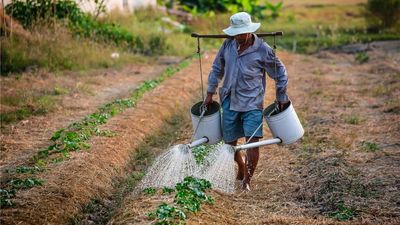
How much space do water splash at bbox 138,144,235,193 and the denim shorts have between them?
0.23 m

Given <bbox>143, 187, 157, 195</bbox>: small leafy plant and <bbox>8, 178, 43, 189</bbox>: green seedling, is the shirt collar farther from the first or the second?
<bbox>8, 178, 43, 189</bbox>: green seedling

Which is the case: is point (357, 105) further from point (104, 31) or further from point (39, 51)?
point (104, 31)

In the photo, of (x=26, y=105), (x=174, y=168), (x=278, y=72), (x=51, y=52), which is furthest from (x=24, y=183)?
(x=51, y=52)

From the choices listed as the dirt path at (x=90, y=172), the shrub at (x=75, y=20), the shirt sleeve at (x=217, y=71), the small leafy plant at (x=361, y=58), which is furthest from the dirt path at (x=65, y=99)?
the small leafy plant at (x=361, y=58)

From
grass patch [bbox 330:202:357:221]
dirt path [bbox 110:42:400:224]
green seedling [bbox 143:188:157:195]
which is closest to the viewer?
grass patch [bbox 330:202:357:221]

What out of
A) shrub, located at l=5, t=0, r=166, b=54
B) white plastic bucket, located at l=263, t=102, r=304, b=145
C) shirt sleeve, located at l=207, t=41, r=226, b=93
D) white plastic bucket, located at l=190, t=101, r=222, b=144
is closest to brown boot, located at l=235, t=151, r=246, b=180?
white plastic bucket, located at l=190, t=101, r=222, b=144

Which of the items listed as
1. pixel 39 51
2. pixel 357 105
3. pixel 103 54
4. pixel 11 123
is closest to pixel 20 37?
pixel 39 51

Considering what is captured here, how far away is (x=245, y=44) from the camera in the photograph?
664cm

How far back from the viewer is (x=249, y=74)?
261 inches

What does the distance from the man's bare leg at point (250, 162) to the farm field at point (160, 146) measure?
0.37 ft

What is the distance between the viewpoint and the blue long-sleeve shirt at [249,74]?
660 centimetres

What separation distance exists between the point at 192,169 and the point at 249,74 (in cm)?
108

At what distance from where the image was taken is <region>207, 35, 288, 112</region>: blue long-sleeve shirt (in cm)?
660

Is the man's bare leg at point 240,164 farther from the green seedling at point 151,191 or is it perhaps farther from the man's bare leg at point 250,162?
the green seedling at point 151,191
